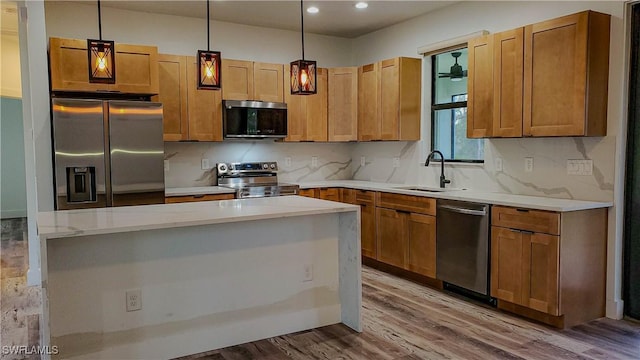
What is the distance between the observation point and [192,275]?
2.91 meters

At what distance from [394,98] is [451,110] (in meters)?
0.61

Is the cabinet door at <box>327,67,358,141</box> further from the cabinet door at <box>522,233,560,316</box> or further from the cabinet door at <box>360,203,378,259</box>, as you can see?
the cabinet door at <box>522,233,560,316</box>

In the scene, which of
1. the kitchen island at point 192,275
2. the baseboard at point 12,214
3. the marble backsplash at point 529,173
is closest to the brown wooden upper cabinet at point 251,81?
the marble backsplash at point 529,173

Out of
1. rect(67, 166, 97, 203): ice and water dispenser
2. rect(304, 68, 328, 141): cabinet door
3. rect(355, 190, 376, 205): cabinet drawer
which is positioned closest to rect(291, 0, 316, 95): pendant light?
rect(355, 190, 376, 205): cabinet drawer

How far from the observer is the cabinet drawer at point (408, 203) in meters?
4.26

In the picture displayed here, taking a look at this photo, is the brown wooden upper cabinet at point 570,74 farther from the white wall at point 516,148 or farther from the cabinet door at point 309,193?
the cabinet door at point 309,193

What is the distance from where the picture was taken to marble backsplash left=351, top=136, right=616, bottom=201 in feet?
11.5

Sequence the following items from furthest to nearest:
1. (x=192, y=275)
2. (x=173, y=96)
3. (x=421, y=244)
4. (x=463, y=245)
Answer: (x=173, y=96), (x=421, y=244), (x=463, y=245), (x=192, y=275)

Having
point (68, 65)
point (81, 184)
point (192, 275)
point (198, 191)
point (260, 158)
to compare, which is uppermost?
point (68, 65)

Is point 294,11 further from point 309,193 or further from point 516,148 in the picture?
point 516,148

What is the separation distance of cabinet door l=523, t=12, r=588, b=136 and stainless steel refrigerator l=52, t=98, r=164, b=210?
318cm

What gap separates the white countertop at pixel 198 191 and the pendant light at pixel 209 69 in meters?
1.91

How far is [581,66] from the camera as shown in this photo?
3311 millimetres

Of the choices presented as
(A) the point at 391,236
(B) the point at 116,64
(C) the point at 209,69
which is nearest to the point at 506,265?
(A) the point at 391,236
